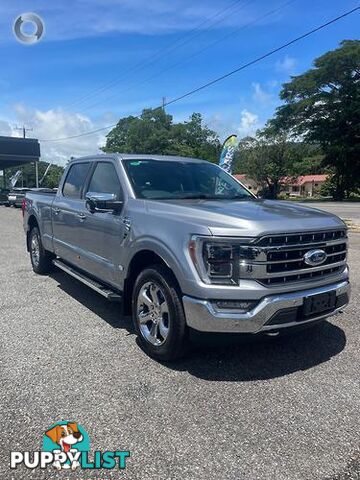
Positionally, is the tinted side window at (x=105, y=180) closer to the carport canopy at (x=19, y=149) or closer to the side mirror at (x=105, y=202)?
the side mirror at (x=105, y=202)

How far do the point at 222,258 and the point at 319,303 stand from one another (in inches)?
38.4

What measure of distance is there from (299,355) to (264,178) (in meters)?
56.3

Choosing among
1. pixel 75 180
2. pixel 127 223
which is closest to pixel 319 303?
pixel 127 223

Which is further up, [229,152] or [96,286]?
[229,152]

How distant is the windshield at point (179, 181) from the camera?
469 cm

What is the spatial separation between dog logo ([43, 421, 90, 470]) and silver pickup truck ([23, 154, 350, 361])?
1075 millimetres

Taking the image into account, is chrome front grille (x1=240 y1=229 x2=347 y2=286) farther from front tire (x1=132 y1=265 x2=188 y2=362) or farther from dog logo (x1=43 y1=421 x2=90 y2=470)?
dog logo (x1=43 y1=421 x2=90 y2=470)

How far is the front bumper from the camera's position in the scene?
3.36 m

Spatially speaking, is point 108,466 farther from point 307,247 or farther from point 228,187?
point 228,187

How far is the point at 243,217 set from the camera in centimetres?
352

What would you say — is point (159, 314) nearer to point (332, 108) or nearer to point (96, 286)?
point (96, 286)

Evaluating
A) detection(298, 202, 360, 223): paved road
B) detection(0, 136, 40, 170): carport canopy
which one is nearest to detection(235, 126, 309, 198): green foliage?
detection(298, 202, 360, 223): paved road

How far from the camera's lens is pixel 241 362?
393 cm

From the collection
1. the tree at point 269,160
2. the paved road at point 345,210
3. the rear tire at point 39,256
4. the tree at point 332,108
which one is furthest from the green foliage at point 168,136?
the rear tire at point 39,256
